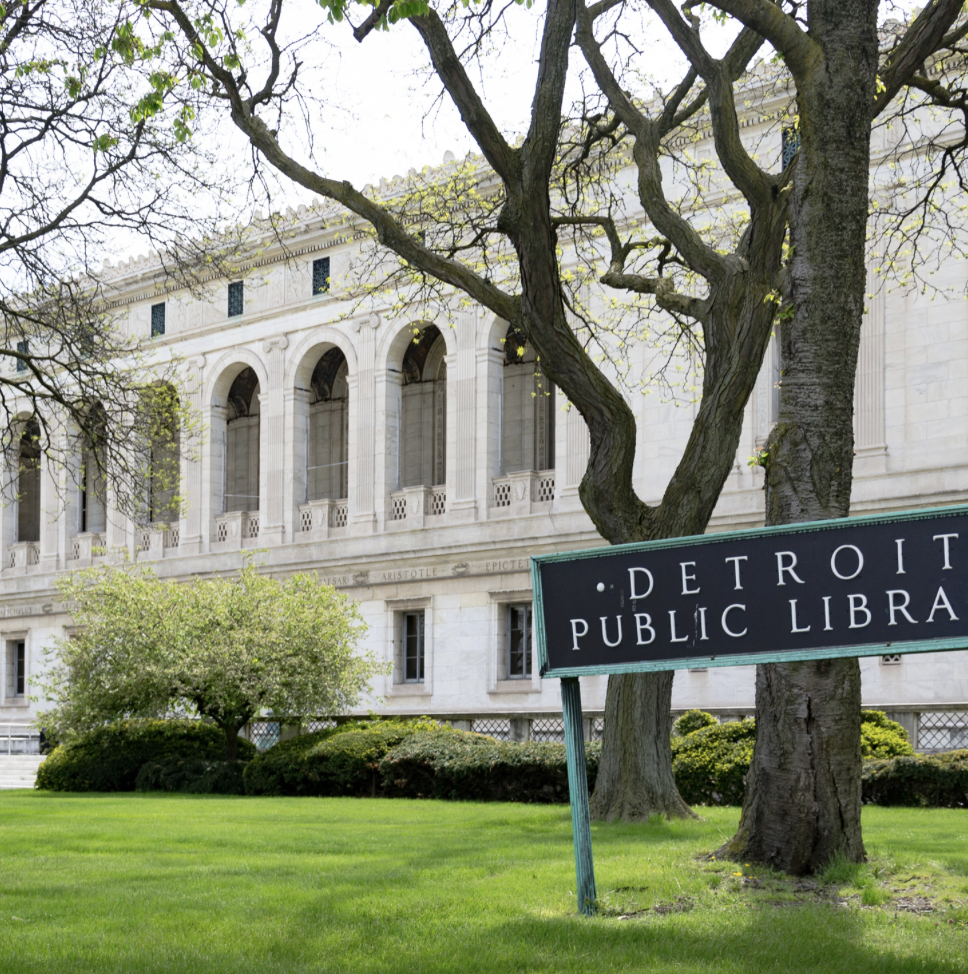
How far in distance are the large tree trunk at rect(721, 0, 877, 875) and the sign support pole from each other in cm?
192

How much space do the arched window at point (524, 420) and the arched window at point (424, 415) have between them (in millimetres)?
2362

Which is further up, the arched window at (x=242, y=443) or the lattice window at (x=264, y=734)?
the arched window at (x=242, y=443)

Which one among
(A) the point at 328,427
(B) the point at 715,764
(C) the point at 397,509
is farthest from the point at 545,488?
(B) the point at 715,764

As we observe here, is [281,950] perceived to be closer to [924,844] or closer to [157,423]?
[924,844]

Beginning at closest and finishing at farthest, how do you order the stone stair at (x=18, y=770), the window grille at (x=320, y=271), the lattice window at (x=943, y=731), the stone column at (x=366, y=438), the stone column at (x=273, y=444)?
the lattice window at (x=943, y=731) → the stone stair at (x=18, y=770) → the stone column at (x=366, y=438) → the window grille at (x=320, y=271) → the stone column at (x=273, y=444)

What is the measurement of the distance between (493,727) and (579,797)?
75.9 ft

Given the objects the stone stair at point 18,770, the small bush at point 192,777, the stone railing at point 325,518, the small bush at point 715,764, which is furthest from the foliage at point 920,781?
the stone railing at point 325,518

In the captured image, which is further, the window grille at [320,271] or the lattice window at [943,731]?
the window grille at [320,271]

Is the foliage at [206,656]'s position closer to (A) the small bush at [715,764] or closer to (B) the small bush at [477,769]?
(B) the small bush at [477,769]

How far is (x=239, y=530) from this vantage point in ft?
127

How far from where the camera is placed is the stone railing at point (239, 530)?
38.5m

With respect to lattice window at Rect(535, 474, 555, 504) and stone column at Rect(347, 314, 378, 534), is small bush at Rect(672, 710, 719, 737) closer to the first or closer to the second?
lattice window at Rect(535, 474, 555, 504)

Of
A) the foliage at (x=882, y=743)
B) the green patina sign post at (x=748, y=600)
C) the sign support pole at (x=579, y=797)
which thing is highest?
the green patina sign post at (x=748, y=600)

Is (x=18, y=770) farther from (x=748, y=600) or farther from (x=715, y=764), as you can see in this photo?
(x=748, y=600)
